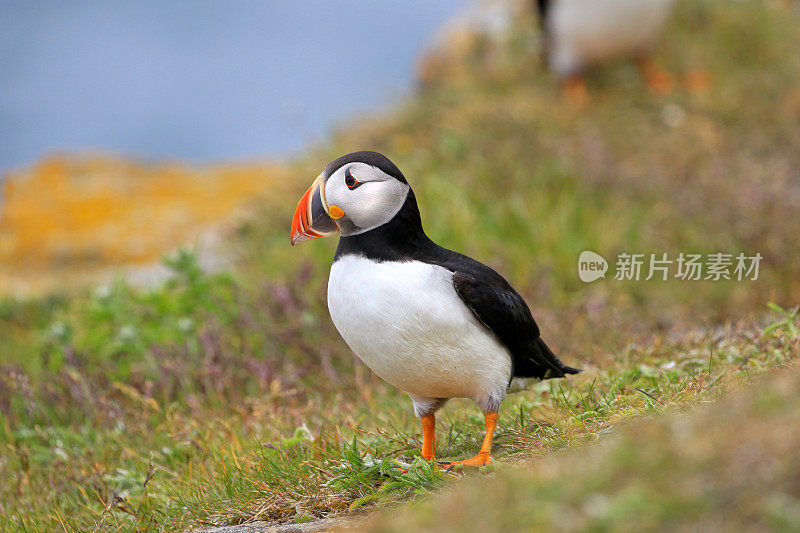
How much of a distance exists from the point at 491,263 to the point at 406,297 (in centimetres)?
332

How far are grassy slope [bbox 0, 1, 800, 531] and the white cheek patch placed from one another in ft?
2.54

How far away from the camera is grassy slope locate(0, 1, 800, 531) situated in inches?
121

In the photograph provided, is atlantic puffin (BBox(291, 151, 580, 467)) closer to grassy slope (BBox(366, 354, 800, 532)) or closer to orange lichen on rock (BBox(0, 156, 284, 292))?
grassy slope (BBox(366, 354, 800, 532))

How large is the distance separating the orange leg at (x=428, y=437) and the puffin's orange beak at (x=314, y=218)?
0.77 metres

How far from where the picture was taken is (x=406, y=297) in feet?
8.75

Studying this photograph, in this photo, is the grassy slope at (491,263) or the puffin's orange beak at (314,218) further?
the grassy slope at (491,263)

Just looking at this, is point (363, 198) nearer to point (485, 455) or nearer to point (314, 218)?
point (314, 218)

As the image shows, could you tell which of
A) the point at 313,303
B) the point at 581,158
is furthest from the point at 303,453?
the point at 581,158

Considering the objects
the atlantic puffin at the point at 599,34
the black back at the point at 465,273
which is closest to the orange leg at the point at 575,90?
the atlantic puffin at the point at 599,34

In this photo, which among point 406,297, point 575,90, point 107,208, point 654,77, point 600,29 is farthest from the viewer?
point 107,208

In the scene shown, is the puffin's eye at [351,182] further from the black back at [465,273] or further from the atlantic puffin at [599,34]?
the atlantic puffin at [599,34]

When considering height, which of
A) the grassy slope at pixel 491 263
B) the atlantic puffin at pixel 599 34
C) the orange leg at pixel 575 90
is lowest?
the grassy slope at pixel 491 263

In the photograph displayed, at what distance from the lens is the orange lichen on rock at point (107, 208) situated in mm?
10320

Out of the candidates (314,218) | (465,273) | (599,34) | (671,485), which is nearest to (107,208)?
(599,34)
